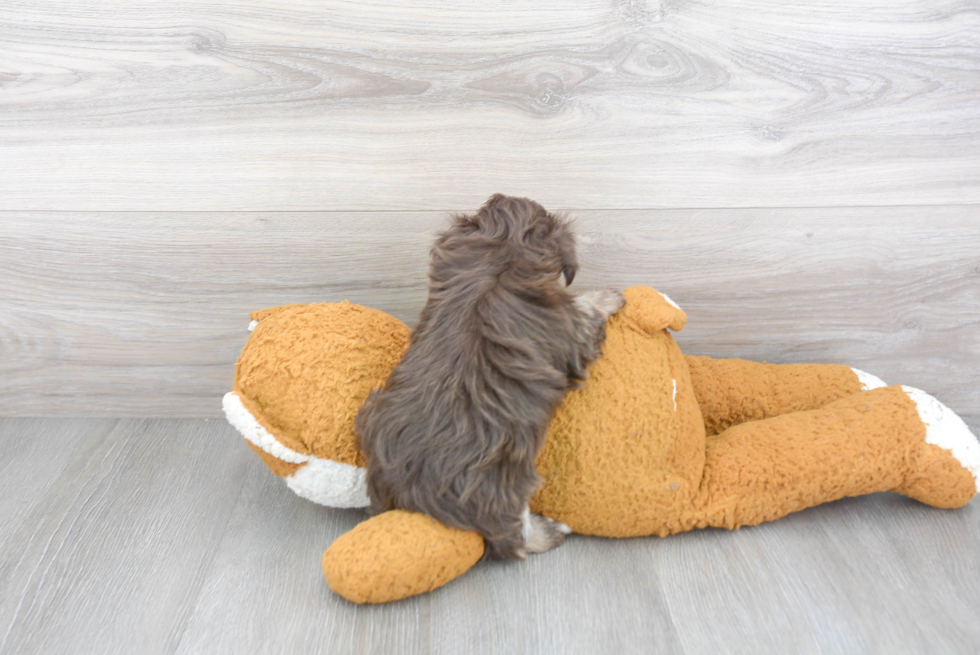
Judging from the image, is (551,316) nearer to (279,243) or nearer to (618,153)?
(618,153)

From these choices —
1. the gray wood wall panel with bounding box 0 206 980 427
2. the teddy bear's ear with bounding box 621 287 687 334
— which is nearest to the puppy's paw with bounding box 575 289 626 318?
the teddy bear's ear with bounding box 621 287 687 334

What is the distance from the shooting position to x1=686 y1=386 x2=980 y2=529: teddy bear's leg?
87cm

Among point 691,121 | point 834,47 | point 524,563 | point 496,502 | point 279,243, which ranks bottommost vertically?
point 524,563

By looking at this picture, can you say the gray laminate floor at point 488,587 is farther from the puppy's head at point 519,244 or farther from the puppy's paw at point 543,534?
the puppy's head at point 519,244

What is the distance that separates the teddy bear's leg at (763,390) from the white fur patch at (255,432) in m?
0.58

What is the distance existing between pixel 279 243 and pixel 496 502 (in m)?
0.58

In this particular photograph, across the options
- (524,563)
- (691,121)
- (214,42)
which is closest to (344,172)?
(214,42)

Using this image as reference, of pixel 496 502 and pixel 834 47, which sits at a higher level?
pixel 834 47

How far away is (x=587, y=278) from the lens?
3.69ft

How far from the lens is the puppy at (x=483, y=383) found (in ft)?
2.58

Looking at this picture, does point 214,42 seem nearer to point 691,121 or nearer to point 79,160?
point 79,160

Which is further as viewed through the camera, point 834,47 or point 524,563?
point 834,47

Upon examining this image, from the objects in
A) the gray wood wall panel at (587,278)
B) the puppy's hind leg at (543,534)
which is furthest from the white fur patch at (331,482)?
the gray wood wall panel at (587,278)

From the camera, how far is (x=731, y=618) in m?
0.77
